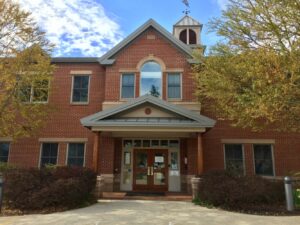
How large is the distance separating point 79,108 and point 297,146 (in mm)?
13210

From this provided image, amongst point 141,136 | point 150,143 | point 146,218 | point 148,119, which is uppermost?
point 148,119

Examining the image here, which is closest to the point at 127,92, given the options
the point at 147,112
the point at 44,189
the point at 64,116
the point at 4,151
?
the point at 147,112

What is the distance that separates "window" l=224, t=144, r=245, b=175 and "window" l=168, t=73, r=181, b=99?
13.9 ft

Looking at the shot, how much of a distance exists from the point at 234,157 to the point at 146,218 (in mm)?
9369

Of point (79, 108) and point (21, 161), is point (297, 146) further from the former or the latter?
point (21, 161)

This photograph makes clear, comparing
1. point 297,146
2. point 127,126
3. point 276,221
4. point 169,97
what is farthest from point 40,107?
point 297,146

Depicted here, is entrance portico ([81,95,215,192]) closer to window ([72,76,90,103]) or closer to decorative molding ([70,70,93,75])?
window ([72,76,90,103])

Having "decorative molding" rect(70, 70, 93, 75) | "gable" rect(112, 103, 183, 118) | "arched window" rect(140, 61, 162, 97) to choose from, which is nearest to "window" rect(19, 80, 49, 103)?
"decorative molding" rect(70, 70, 93, 75)

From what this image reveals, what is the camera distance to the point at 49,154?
17984 millimetres

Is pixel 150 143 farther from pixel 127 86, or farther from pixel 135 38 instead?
pixel 135 38

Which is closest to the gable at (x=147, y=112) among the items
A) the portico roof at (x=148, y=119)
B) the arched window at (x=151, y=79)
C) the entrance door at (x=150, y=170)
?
the portico roof at (x=148, y=119)

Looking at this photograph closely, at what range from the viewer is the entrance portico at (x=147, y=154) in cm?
1571

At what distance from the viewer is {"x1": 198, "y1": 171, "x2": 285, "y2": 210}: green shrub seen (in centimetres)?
1164

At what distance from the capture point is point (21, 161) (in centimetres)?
1778
